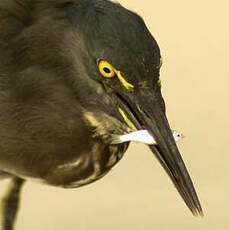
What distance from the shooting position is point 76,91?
216cm

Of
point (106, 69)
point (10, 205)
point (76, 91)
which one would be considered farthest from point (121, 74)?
point (10, 205)

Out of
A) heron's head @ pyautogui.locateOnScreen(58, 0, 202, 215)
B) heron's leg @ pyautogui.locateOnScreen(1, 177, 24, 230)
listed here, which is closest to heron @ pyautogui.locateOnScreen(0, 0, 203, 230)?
heron's head @ pyautogui.locateOnScreen(58, 0, 202, 215)

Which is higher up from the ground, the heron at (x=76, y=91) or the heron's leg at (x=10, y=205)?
the heron at (x=76, y=91)

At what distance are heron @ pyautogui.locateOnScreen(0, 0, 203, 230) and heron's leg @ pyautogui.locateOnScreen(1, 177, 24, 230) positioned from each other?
380mm

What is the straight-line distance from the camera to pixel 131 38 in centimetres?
205

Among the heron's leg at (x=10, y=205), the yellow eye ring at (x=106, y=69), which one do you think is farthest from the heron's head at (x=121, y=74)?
the heron's leg at (x=10, y=205)

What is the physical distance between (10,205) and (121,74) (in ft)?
3.24

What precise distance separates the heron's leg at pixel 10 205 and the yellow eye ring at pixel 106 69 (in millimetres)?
850

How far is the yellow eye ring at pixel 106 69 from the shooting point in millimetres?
2047

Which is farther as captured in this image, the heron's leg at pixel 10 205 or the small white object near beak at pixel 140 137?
the heron's leg at pixel 10 205

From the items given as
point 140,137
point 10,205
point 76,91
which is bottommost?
point 10,205

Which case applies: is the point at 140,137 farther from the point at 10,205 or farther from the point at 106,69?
the point at 10,205

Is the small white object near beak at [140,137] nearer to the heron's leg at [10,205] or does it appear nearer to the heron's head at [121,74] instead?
the heron's head at [121,74]

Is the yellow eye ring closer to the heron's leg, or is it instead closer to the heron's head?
the heron's head
